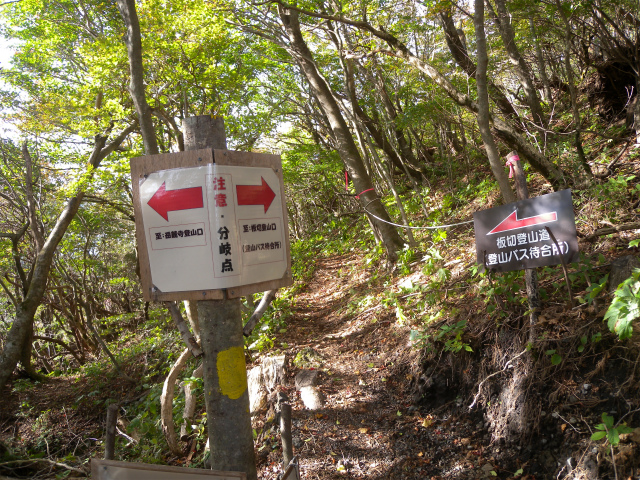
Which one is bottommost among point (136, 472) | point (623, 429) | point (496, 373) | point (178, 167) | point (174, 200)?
point (623, 429)

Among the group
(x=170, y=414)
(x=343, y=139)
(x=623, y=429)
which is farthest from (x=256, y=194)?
(x=343, y=139)

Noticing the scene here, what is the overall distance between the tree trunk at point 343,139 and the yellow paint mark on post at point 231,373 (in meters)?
5.64

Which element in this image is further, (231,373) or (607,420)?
(607,420)

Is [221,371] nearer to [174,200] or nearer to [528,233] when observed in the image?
[174,200]

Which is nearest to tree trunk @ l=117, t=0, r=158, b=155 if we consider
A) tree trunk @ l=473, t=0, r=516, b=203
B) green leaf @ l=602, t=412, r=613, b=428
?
tree trunk @ l=473, t=0, r=516, b=203

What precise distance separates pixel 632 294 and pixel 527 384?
1257 millimetres

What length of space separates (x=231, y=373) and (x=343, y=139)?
20.3 ft

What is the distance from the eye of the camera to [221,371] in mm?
2082

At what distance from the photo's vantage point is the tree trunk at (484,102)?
479 centimetres

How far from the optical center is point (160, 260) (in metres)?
2.04

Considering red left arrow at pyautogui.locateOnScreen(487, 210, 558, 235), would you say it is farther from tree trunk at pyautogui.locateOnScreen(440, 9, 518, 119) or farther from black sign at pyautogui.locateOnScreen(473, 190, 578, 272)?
tree trunk at pyautogui.locateOnScreen(440, 9, 518, 119)

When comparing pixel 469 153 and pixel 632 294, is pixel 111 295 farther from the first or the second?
pixel 632 294

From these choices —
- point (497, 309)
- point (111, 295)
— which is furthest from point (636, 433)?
point (111, 295)

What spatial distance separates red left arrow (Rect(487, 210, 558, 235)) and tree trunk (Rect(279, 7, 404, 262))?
4196 millimetres
